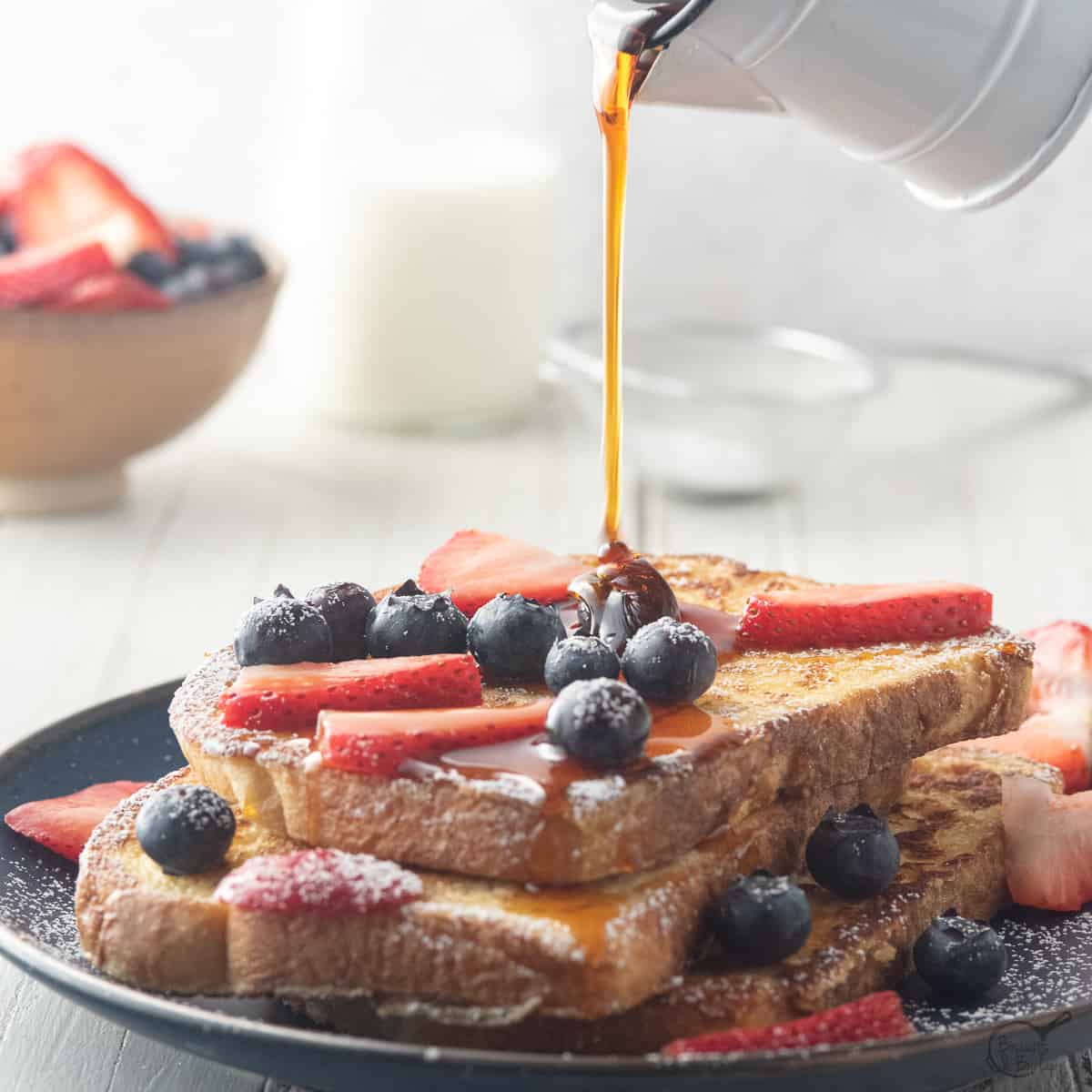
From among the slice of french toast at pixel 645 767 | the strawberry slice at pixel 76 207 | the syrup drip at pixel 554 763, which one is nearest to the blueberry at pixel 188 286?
the strawberry slice at pixel 76 207

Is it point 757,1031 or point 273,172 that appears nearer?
point 757,1031

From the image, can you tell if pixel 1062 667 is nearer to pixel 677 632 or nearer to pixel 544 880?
pixel 677 632

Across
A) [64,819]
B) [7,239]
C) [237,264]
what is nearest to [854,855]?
[64,819]

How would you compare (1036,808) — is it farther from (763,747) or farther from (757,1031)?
(757,1031)

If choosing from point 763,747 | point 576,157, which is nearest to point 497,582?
point 763,747

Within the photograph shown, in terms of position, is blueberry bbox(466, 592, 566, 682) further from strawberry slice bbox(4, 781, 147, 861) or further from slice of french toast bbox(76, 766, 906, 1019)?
strawberry slice bbox(4, 781, 147, 861)

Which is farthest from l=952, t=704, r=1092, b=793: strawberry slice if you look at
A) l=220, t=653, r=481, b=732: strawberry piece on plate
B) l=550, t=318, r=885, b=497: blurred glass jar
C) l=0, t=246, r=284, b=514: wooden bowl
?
l=0, t=246, r=284, b=514: wooden bowl
